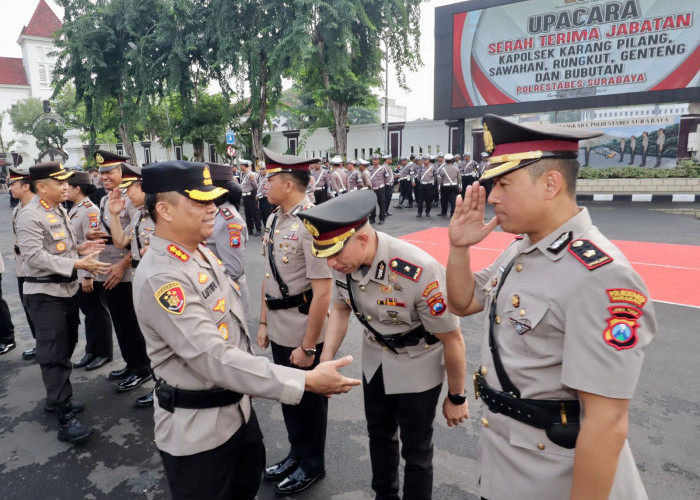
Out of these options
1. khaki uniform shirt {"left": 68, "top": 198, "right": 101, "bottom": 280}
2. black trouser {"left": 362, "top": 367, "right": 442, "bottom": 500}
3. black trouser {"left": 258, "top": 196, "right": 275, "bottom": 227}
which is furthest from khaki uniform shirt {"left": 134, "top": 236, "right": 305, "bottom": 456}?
black trouser {"left": 258, "top": 196, "right": 275, "bottom": 227}

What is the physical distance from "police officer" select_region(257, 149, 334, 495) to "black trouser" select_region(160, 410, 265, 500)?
67 centimetres

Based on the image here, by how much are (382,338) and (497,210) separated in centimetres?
96

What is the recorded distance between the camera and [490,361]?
5.16 feet

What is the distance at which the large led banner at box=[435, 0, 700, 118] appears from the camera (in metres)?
13.9

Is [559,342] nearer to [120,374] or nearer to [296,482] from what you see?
[296,482]

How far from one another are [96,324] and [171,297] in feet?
11.3

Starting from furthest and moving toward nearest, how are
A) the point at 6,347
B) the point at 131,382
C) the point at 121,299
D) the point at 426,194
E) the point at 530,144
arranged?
the point at 426,194, the point at 6,347, the point at 121,299, the point at 131,382, the point at 530,144

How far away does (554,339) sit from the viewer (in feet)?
4.44

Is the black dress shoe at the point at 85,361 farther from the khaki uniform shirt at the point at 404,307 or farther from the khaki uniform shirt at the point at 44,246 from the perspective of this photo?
the khaki uniform shirt at the point at 404,307

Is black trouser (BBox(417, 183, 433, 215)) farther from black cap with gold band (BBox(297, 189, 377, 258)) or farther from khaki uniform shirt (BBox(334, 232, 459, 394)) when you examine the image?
black cap with gold band (BBox(297, 189, 377, 258))

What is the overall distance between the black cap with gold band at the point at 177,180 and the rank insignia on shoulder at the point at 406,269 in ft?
2.92

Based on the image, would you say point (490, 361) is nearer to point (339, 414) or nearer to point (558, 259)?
point (558, 259)

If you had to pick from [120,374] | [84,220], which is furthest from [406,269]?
[84,220]

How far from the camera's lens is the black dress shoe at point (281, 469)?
9.26ft
